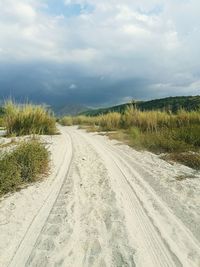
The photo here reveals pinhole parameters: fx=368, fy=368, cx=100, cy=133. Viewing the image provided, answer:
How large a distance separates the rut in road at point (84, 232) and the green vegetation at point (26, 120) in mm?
12391

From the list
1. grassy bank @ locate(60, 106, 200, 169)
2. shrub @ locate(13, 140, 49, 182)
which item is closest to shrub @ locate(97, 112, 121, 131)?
grassy bank @ locate(60, 106, 200, 169)

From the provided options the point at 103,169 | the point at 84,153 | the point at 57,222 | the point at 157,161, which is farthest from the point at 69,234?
the point at 84,153

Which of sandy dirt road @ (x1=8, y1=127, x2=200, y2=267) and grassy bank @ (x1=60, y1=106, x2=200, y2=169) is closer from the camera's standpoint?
sandy dirt road @ (x1=8, y1=127, x2=200, y2=267)

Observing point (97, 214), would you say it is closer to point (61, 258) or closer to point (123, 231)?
point (123, 231)

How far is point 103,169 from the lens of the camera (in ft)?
31.7

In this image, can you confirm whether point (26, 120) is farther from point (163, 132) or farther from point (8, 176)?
point (8, 176)

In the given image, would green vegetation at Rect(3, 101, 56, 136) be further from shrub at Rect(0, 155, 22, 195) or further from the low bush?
shrub at Rect(0, 155, 22, 195)

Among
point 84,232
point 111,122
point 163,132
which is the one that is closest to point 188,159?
point 163,132

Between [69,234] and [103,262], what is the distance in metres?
0.97

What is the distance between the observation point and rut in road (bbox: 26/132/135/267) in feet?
14.1

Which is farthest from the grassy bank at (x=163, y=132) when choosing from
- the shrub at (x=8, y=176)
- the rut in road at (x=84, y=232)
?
the shrub at (x=8, y=176)

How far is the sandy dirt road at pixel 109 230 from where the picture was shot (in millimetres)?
4312

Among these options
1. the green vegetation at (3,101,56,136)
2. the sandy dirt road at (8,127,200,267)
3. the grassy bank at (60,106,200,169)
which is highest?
the green vegetation at (3,101,56,136)

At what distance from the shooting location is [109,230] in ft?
17.0
